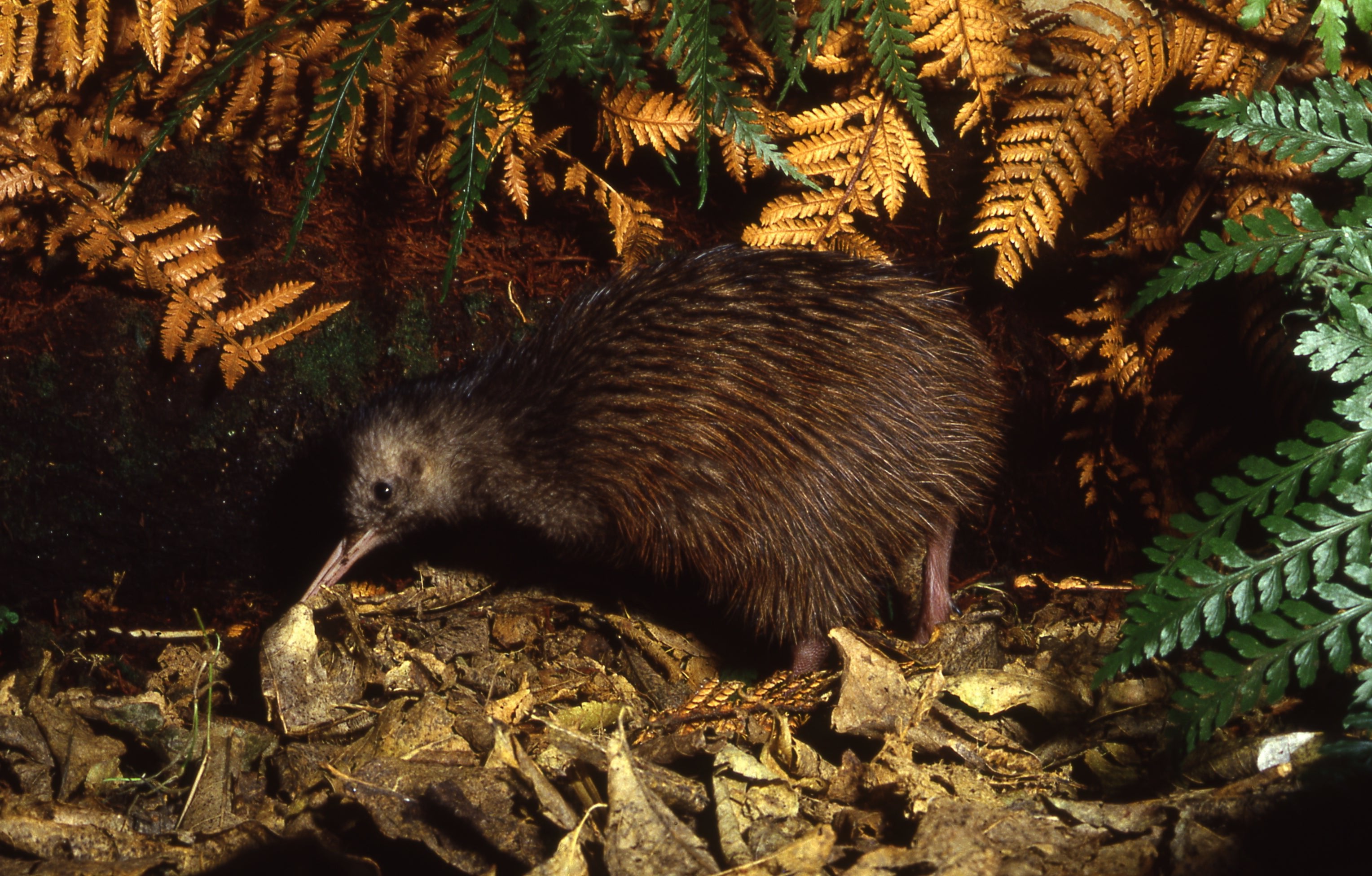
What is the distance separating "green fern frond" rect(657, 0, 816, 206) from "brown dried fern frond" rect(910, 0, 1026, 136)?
26.4 inches

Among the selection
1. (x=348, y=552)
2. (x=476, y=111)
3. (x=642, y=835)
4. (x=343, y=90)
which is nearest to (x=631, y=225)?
(x=476, y=111)

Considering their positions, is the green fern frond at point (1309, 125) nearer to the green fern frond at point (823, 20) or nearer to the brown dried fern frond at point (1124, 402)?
the brown dried fern frond at point (1124, 402)

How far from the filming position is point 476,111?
98.1 inches

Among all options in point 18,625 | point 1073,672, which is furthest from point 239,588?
point 1073,672

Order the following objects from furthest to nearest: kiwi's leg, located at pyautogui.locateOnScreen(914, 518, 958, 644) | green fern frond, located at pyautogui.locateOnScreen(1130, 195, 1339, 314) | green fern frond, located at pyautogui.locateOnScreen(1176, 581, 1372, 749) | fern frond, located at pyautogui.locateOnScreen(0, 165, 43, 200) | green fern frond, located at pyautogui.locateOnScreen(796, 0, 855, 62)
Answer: kiwi's leg, located at pyautogui.locateOnScreen(914, 518, 958, 644)
fern frond, located at pyautogui.locateOnScreen(0, 165, 43, 200)
green fern frond, located at pyautogui.locateOnScreen(796, 0, 855, 62)
green fern frond, located at pyautogui.locateOnScreen(1130, 195, 1339, 314)
green fern frond, located at pyautogui.locateOnScreen(1176, 581, 1372, 749)

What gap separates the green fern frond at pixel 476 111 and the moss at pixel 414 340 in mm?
1220

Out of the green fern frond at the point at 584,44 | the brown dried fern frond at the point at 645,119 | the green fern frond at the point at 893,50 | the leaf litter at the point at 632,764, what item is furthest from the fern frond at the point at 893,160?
the leaf litter at the point at 632,764

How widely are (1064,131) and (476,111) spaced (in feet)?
5.94

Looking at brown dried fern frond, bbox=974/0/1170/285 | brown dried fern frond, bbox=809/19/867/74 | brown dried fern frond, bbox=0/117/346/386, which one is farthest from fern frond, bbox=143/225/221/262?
brown dried fern frond, bbox=974/0/1170/285

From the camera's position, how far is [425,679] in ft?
9.58

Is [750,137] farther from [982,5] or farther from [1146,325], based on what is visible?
[1146,325]

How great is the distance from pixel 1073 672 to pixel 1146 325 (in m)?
1.15

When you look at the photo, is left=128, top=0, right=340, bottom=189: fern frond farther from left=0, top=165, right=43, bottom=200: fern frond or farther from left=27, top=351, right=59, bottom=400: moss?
left=27, top=351, right=59, bottom=400: moss

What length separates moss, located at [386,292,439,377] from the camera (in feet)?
12.3
